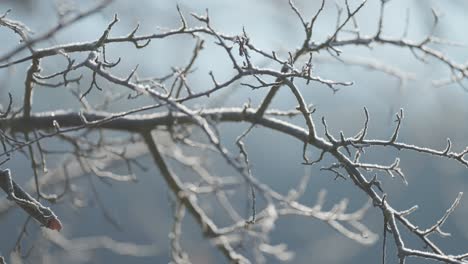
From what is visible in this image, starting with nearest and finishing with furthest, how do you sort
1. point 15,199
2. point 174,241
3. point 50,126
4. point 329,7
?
1. point 15,199
2. point 50,126
3. point 174,241
4. point 329,7

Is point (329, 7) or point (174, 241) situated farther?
point (329, 7)

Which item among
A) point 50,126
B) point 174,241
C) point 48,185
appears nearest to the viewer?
point 50,126

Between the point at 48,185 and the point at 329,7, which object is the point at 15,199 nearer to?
the point at 48,185

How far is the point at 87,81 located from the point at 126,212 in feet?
5.14

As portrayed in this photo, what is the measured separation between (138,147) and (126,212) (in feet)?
6.77

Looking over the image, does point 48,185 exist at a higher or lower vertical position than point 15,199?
higher

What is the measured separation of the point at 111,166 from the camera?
11.1 ft

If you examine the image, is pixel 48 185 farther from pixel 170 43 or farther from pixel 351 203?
pixel 351 203

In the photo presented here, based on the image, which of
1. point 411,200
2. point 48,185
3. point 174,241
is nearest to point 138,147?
point 48,185

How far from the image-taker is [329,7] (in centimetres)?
434

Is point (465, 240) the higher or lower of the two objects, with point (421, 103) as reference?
lower

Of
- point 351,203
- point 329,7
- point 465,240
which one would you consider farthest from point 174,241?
point 351,203

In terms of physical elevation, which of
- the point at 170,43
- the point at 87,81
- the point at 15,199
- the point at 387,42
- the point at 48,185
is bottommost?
the point at 15,199

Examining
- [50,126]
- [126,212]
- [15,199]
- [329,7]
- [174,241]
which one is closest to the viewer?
[15,199]
